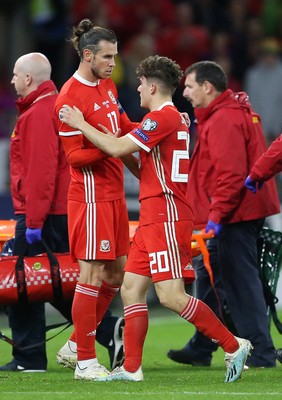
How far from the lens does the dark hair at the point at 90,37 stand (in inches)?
322

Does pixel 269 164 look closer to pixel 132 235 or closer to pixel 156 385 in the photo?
pixel 132 235

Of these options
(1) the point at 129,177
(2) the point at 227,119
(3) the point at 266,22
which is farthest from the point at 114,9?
(2) the point at 227,119

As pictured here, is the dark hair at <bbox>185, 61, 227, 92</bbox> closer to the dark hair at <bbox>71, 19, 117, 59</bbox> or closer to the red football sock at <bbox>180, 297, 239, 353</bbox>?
the dark hair at <bbox>71, 19, 117, 59</bbox>

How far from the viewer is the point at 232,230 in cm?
923

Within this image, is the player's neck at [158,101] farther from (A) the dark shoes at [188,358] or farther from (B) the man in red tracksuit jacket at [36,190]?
(A) the dark shoes at [188,358]

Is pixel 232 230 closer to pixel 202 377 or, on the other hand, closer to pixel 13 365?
pixel 202 377

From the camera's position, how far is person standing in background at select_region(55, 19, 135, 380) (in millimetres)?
8148

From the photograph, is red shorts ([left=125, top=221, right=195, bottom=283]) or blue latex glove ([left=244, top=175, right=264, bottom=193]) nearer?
red shorts ([left=125, top=221, right=195, bottom=283])

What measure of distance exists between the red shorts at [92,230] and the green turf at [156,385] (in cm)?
82

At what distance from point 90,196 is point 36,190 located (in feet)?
2.37

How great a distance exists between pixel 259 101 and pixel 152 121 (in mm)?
8092

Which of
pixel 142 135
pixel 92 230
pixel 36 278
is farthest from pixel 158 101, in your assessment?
pixel 36 278

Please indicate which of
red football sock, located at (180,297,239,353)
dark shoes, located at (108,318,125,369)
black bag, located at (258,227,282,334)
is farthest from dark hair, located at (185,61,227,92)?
red football sock, located at (180,297,239,353)

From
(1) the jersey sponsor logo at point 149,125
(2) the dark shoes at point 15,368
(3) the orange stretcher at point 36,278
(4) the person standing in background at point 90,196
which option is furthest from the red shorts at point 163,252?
(2) the dark shoes at point 15,368
